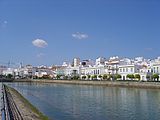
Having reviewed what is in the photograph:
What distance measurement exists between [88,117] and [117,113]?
2628mm

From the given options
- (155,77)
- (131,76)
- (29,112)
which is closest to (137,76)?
(131,76)

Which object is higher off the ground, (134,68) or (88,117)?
(134,68)

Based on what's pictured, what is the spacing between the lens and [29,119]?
1552cm

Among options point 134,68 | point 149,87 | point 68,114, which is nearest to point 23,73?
point 134,68

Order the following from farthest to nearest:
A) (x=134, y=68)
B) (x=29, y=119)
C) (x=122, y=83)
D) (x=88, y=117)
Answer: (x=134, y=68) < (x=122, y=83) < (x=88, y=117) < (x=29, y=119)

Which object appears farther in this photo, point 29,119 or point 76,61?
point 76,61

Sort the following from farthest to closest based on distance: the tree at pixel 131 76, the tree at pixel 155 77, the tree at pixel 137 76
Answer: the tree at pixel 131 76, the tree at pixel 137 76, the tree at pixel 155 77

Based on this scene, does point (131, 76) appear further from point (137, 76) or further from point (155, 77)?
point (155, 77)

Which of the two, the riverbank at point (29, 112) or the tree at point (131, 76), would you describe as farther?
the tree at point (131, 76)

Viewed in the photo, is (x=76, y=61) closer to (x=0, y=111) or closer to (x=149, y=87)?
(x=149, y=87)

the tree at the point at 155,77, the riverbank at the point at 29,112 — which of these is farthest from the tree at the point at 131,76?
the riverbank at the point at 29,112

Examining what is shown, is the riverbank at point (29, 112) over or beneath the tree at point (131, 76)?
beneath

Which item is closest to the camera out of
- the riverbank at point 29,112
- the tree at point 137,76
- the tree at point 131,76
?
the riverbank at point 29,112

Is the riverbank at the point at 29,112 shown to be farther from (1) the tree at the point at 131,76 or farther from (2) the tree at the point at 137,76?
(1) the tree at the point at 131,76
